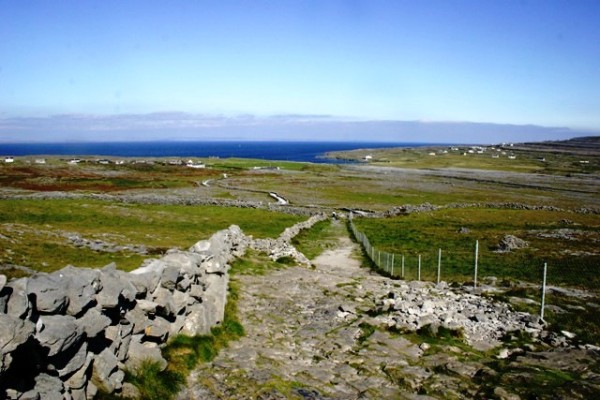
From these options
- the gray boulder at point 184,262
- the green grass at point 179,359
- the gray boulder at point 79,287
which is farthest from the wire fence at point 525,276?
the gray boulder at point 79,287

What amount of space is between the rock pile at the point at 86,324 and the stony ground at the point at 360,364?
1.53 metres

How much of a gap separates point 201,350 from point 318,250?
96.1ft

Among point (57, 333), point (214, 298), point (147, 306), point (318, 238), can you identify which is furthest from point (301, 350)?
point (318, 238)

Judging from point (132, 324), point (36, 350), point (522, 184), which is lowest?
point (522, 184)

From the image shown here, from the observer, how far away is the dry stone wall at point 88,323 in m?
6.87

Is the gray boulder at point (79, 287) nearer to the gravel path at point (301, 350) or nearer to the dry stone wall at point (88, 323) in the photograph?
the dry stone wall at point (88, 323)

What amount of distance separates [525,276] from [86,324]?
107ft

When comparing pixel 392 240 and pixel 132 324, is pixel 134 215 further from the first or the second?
pixel 132 324

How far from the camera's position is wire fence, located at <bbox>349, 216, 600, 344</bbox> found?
19672mm

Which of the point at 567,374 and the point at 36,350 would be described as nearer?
the point at 36,350

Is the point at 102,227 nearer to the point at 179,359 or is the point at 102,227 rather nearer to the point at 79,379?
the point at 179,359

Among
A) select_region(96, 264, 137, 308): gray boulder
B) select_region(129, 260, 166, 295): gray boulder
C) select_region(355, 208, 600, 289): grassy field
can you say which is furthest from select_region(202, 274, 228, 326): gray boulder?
select_region(355, 208, 600, 289): grassy field

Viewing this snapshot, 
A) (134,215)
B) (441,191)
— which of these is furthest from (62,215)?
(441,191)

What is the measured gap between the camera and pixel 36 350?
281 inches
